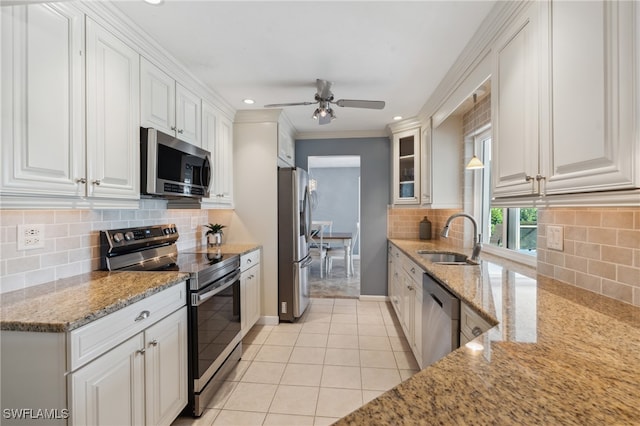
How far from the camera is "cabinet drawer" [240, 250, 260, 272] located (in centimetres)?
274

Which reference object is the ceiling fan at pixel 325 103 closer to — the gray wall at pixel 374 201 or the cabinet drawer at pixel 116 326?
the gray wall at pixel 374 201

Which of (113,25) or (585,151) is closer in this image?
(585,151)

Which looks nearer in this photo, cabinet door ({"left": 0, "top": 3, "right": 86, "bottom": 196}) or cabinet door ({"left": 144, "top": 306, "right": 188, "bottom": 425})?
cabinet door ({"left": 0, "top": 3, "right": 86, "bottom": 196})

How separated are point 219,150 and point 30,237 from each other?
5.65 feet

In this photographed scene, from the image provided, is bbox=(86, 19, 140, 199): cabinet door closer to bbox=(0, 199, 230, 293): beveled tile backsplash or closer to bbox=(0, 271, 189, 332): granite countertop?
bbox=(0, 199, 230, 293): beveled tile backsplash

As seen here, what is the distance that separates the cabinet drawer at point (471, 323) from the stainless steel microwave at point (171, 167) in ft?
6.20

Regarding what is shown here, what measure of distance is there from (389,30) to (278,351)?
2676mm

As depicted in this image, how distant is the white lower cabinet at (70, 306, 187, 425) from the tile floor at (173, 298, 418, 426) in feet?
1.18

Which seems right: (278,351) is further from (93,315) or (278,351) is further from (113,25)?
(113,25)

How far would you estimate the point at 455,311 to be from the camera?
1.54m

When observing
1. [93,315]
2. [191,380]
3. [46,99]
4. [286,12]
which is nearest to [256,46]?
[286,12]

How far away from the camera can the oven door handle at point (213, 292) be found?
6.00 ft

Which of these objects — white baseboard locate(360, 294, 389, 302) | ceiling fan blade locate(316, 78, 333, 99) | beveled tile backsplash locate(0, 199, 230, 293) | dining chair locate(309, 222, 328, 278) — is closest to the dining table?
dining chair locate(309, 222, 328, 278)

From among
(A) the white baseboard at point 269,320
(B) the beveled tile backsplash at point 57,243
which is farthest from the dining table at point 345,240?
(B) the beveled tile backsplash at point 57,243
